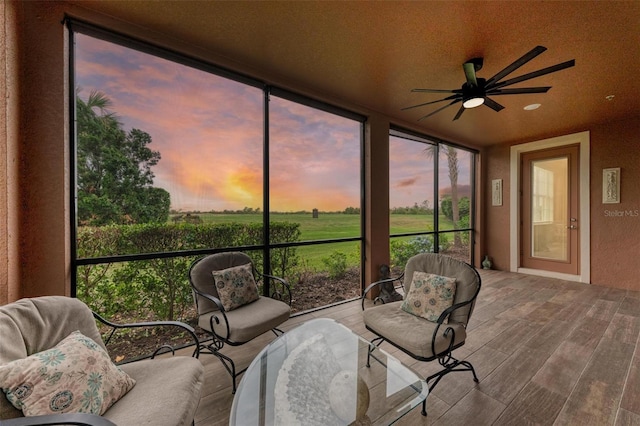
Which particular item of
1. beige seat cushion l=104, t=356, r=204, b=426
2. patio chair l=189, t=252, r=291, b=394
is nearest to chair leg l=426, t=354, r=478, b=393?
patio chair l=189, t=252, r=291, b=394

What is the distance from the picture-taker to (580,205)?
4.62 m

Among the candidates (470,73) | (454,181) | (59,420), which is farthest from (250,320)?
(454,181)

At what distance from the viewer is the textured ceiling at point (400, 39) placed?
192 cm

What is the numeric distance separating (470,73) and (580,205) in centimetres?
429

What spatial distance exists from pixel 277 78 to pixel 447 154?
12.9ft

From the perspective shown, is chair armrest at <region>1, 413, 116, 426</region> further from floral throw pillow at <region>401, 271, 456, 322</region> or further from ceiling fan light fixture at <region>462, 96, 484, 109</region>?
ceiling fan light fixture at <region>462, 96, 484, 109</region>

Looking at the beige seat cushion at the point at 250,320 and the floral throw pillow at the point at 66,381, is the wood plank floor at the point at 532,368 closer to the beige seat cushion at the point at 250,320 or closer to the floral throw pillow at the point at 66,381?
the beige seat cushion at the point at 250,320

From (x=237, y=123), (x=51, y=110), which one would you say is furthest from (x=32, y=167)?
(x=237, y=123)

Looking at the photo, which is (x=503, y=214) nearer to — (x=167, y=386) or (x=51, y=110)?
(x=167, y=386)

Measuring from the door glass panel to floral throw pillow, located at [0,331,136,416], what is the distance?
6786 mm

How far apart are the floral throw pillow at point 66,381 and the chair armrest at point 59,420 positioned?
10 centimetres

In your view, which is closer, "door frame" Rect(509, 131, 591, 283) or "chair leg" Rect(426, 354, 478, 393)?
"chair leg" Rect(426, 354, 478, 393)

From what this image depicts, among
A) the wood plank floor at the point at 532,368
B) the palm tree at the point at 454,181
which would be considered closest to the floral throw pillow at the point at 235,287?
the wood plank floor at the point at 532,368

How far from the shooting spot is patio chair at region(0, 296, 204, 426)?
3.20ft
